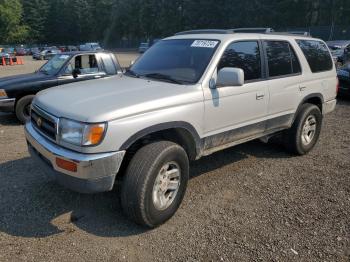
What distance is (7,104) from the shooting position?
24.8ft

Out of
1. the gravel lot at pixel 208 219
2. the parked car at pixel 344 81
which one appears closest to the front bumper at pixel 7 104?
the gravel lot at pixel 208 219

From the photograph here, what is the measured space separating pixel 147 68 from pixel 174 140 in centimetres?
116

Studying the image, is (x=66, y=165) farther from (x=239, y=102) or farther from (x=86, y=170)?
(x=239, y=102)

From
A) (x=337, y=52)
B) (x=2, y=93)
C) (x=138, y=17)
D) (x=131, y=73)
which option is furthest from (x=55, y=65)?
(x=138, y=17)

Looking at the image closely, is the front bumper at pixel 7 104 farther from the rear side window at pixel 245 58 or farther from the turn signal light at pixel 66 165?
the rear side window at pixel 245 58

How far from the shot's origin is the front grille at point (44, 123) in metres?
3.40

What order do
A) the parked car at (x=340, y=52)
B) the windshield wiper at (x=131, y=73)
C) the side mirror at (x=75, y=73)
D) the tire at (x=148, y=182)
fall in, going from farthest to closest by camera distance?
the parked car at (x=340, y=52) → the side mirror at (x=75, y=73) → the windshield wiper at (x=131, y=73) → the tire at (x=148, y=182)

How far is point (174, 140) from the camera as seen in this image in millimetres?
3938

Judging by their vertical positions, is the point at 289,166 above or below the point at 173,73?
below

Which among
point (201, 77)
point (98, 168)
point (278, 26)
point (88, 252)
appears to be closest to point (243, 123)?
point (201, 77)

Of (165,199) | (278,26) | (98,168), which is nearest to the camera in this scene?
(98,168)

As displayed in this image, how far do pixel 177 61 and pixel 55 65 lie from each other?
16.0ft

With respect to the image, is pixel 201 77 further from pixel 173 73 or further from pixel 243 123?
pixel 243 123

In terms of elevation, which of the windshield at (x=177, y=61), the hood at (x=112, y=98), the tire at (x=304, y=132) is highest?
the windshield at (x=177, y=61)
